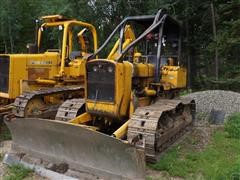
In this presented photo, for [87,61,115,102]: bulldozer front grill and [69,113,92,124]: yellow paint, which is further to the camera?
[69,113,92,124]: yellow paint

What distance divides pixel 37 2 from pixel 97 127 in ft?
72.2

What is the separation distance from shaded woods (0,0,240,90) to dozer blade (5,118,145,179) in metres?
10.2

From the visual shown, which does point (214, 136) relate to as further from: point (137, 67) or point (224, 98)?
point (224, 98)

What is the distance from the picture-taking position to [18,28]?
26.0 meters

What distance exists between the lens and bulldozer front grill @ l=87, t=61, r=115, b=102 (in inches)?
238

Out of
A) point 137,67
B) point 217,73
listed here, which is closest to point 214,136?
point 137,67

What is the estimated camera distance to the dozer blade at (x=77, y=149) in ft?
16.3

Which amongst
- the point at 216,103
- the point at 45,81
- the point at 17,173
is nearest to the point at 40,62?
the point at 45,81

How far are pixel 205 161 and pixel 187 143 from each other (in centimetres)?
108

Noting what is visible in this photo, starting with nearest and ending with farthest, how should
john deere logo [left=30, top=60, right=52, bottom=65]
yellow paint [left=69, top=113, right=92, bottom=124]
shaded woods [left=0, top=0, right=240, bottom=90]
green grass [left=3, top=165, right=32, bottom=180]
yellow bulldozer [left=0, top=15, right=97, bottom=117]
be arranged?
green grass [left=3, top=165, right=32, bottom=180]
yellow paint [left=69, top=113, right=92, bottom=124]
yellow bulldozer [left=0, top=15, right=97, bottom=117]
john deere logo [left=30, top=60, right=52, bottom=65]
shaded woods [left=0, top=0, right=240, bottom=90]

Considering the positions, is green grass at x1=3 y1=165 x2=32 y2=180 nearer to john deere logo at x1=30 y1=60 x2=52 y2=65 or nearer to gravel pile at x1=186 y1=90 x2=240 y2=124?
john deere logo at x1=30 y1=60 x2=52 y2=65

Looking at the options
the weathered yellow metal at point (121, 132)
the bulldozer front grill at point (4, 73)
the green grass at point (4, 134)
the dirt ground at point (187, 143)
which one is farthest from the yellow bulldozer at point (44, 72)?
the weathered yellow metal at point (121, 132)

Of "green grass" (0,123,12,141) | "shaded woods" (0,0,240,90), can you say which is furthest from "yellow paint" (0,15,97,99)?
"shaded woods" (0,0,240,90)

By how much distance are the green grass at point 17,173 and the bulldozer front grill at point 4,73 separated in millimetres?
3251
